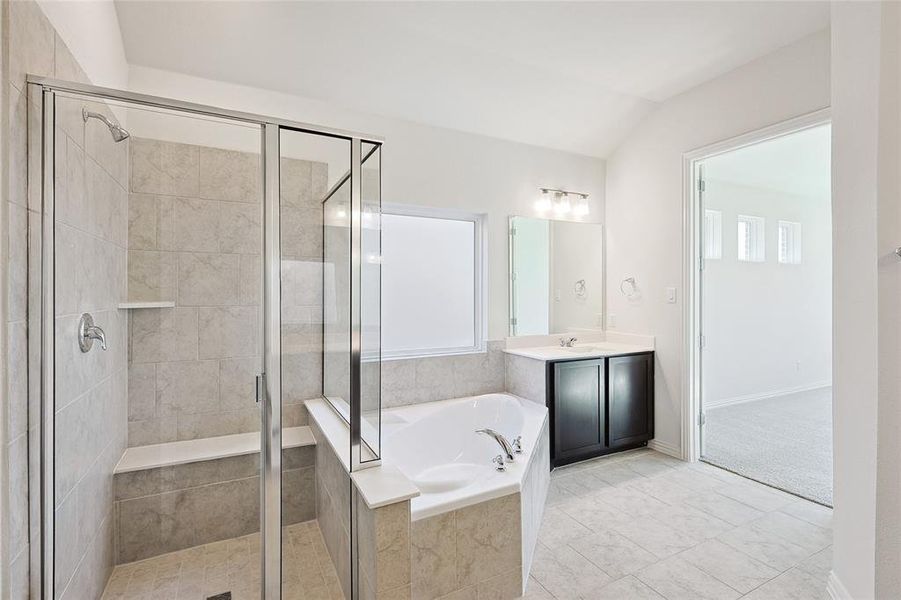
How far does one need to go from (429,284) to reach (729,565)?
7.83 ft

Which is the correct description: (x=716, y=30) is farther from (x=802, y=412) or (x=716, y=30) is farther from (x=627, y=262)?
(x=802, y=412)

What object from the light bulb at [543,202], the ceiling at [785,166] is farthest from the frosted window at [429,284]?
the ceiling at [785,166]

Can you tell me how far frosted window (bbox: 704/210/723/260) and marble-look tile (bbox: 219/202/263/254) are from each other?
15.8 feet

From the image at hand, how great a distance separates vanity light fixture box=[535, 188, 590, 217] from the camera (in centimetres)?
374

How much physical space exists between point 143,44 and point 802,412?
6.38 meters

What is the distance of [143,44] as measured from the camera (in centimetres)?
230

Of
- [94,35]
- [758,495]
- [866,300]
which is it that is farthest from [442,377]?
[94,35]

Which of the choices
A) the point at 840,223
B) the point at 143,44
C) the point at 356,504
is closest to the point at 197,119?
the point at 143,44

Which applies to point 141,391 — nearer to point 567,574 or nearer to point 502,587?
point 502,587

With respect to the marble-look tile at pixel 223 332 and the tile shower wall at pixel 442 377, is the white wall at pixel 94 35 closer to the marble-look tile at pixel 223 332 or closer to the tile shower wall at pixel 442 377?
the marble-look tile at pixel 223 332

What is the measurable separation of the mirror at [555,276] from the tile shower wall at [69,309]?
2636 mm

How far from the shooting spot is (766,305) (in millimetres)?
5160

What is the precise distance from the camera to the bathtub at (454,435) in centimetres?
251

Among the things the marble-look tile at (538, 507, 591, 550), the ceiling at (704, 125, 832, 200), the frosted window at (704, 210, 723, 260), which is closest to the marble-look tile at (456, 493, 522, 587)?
the marble-look tile at (538, 507, 591, 550)
